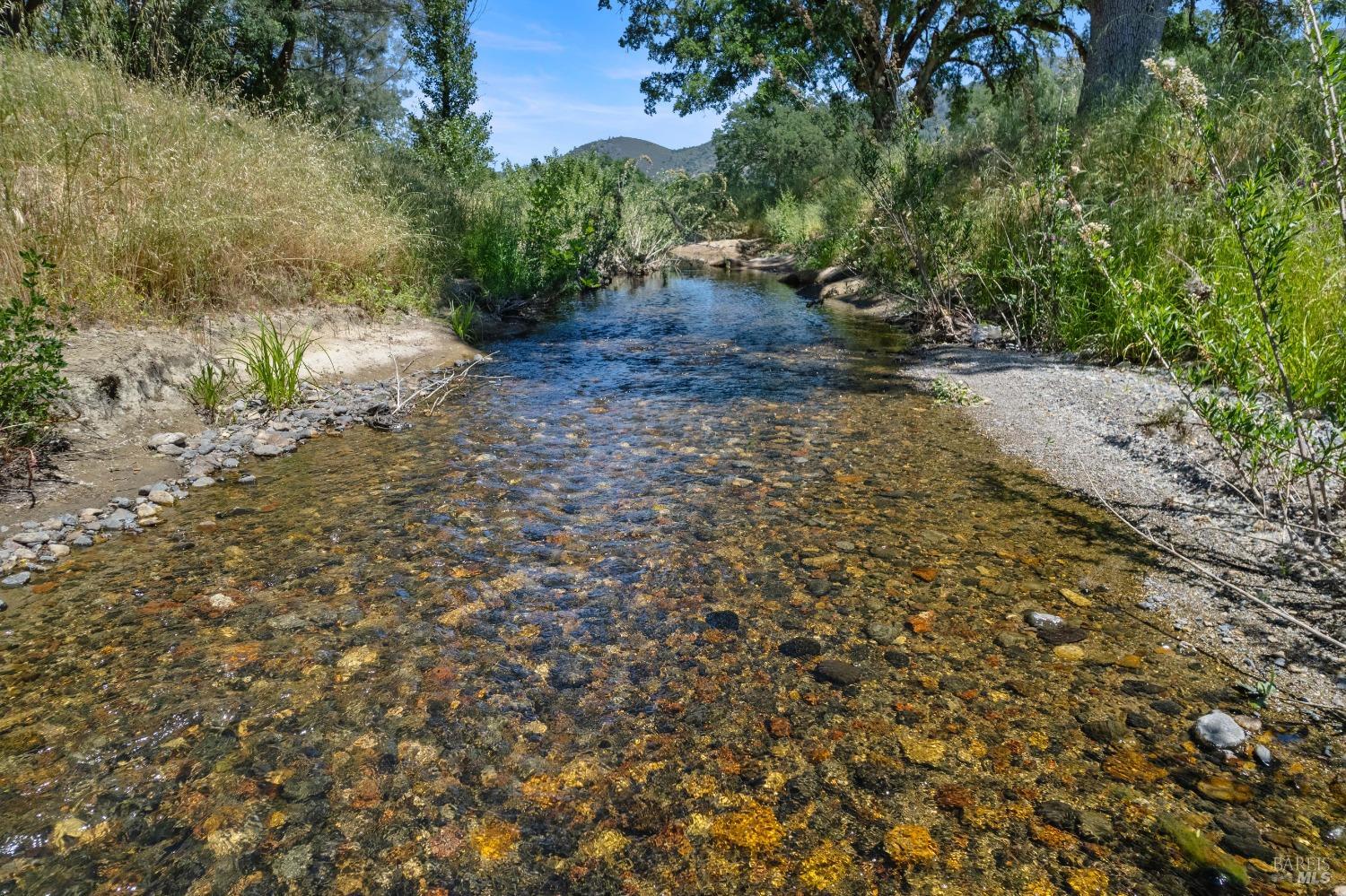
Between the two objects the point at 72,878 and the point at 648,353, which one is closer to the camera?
the point at 72,878

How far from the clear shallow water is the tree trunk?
10114 millimetres

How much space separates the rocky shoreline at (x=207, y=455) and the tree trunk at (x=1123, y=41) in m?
11.5

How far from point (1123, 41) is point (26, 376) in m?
14.8

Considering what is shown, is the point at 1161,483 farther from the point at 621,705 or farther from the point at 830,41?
the point at 830,41

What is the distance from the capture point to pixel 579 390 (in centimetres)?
751

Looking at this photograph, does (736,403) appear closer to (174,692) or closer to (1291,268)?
(1291,268)

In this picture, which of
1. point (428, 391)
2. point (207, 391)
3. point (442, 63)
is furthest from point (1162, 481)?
point (442, 63)

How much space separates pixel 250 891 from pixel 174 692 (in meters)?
1.13

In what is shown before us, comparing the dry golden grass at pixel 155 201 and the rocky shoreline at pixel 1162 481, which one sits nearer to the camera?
the rocky shoreline at pixel 1162 481

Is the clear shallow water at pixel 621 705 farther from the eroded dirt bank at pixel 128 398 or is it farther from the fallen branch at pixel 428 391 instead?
the fallen branch at pixel 428 391

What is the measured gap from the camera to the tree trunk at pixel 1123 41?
445 inches

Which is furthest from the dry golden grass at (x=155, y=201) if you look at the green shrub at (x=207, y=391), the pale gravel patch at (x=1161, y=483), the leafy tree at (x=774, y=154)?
the leafy tree at (x=774, y=154)

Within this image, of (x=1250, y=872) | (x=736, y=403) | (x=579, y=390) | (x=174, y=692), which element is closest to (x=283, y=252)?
(x=579, y=390)

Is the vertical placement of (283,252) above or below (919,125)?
below
